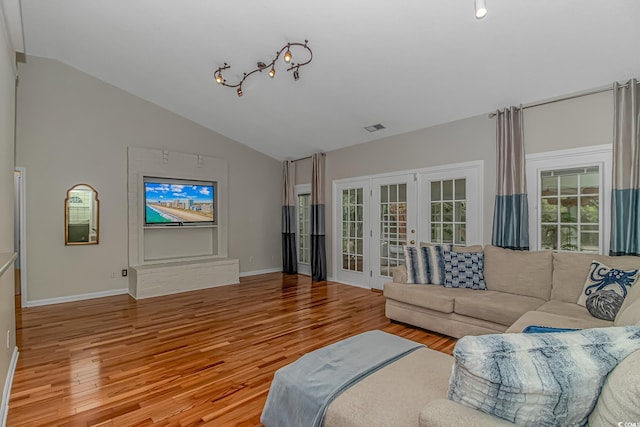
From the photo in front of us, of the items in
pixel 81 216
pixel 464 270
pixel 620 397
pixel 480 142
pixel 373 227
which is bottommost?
pixel 464 270

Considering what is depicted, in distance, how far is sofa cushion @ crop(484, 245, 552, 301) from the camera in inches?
129

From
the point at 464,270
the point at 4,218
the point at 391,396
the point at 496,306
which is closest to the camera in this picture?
the point at 391,396

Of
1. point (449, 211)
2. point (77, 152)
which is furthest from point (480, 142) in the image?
point (77, 152)

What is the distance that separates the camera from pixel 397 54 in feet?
11.1

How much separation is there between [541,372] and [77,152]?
5998mm

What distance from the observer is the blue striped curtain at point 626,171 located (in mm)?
3061

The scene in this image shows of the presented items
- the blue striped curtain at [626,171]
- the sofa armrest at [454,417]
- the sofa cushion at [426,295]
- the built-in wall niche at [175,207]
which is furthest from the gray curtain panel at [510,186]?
the built-in wall niche at [175,207]

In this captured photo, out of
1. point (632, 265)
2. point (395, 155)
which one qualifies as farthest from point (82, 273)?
point (632, 265)

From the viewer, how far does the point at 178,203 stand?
19.2 feet

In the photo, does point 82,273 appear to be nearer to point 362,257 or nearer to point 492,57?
point 362,257

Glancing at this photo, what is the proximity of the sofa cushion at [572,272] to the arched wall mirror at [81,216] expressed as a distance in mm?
6085

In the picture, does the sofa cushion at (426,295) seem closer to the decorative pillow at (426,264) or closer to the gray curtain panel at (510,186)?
the decorative pillow at (426,264)

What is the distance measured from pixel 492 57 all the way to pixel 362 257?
3.60m

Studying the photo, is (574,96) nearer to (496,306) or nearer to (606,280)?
(606,280)
